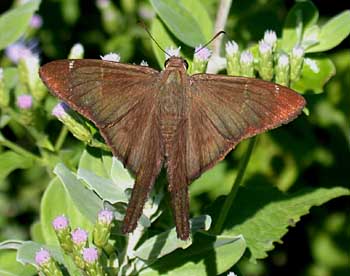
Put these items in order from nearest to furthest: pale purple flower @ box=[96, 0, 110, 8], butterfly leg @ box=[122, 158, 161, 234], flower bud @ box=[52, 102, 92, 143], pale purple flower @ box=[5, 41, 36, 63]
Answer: butterfly leg @ box=[122, 158, 161, 234] < flower bud @ box=[52, 102, 92, 143] < pale purple flower @ box=[5, 41, 36, 63] < pale purple flower @ box=[96, 0, 110, 8]

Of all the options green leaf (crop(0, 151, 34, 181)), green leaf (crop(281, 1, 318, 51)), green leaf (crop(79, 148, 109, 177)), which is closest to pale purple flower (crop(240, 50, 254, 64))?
green leaf (crop(281, 1, 318, 51))

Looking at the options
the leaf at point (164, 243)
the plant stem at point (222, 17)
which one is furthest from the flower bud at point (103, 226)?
the plant stem at point (222, 17)

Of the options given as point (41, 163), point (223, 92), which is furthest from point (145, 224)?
point (41, 163)

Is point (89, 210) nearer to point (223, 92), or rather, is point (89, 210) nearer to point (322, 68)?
point (223, 92)

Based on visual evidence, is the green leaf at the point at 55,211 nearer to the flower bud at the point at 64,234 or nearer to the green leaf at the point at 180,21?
the flower bud at the point at 64,234

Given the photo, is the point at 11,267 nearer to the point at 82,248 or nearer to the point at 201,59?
the point at 82,248

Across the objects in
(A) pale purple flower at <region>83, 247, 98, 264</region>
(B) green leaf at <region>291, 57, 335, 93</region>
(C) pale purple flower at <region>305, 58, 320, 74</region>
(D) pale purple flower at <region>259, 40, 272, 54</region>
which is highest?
(D) pale purple flower at <region>259, 40, 272, 54</region>

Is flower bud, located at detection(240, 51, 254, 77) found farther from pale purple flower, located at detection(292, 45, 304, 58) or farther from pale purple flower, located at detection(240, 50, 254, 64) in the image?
pale purple flower, located at detection(292, 45, 304, 58)

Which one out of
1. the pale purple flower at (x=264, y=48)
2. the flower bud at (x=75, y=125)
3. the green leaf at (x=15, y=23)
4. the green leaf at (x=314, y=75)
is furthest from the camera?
the green leaf at (x=15, y=23)
